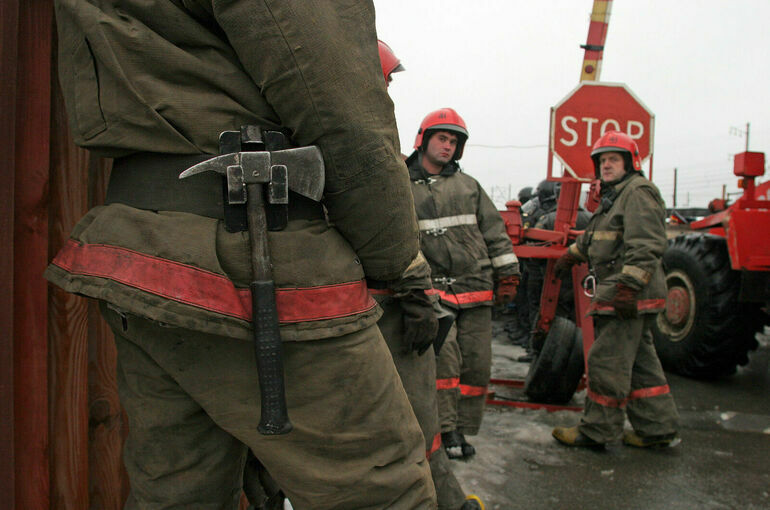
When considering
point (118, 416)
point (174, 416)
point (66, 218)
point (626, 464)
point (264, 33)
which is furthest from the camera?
point (626, 464)

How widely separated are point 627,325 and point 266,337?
133 inches

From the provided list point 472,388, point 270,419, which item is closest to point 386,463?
point 270,419

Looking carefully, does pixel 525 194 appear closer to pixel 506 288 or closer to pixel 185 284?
pixel 506 288

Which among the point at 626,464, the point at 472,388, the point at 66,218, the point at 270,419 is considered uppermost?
the point at 66,218

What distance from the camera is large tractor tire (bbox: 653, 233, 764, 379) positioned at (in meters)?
5.49

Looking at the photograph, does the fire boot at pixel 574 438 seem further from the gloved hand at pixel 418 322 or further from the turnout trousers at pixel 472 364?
A: the gloved hand at pixel 418 322

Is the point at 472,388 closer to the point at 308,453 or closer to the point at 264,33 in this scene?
the point at 308,453

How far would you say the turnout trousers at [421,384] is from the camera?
7.93ft

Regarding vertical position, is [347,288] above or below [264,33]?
below

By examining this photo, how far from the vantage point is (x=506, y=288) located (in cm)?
421

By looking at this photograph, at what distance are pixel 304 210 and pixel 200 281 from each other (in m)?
0.27

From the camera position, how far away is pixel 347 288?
1.24m

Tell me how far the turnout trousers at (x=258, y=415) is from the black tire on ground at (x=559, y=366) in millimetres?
3646

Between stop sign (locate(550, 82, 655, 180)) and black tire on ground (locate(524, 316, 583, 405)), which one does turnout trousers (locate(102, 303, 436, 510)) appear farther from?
stop sign (locate(550, 82, 655, 180))
